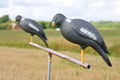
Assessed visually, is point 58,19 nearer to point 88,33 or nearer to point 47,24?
point 88,33

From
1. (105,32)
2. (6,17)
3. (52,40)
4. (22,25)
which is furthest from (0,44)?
(6,17)

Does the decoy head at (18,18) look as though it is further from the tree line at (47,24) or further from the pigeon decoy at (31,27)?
the tree line at (47,24)

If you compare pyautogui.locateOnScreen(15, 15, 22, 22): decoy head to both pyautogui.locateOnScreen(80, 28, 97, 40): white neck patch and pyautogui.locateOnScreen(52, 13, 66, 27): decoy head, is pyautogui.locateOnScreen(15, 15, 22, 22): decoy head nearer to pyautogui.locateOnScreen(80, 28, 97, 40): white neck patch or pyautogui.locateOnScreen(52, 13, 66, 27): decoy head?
pyautogui.locateOnScreen(52, 13, 66, 27): decoy head

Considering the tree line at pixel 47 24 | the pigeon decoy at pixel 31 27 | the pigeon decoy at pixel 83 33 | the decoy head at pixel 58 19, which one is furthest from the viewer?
the tree line at pixel 47 24

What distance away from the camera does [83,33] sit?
4.94m

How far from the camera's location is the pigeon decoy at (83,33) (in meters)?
4.91

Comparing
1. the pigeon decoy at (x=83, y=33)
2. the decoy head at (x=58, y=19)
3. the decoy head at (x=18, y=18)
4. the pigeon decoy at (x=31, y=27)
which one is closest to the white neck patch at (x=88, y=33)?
the pigeon decoy at (x=83, y=33)

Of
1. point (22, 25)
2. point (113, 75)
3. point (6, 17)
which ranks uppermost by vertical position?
point (22, 25)

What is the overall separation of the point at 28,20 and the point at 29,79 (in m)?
2.61

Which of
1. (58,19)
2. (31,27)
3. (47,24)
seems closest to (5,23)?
(47,24)

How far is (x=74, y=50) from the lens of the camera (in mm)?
22953

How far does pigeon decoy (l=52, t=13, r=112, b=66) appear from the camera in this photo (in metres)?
4.91

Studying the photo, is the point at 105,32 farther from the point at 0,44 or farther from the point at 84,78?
the point at 84,78

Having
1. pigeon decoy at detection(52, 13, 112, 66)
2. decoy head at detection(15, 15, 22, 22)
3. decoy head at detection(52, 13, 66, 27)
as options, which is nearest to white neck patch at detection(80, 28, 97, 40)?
pigeon decoy at detection(52, 13, 112, 66)
